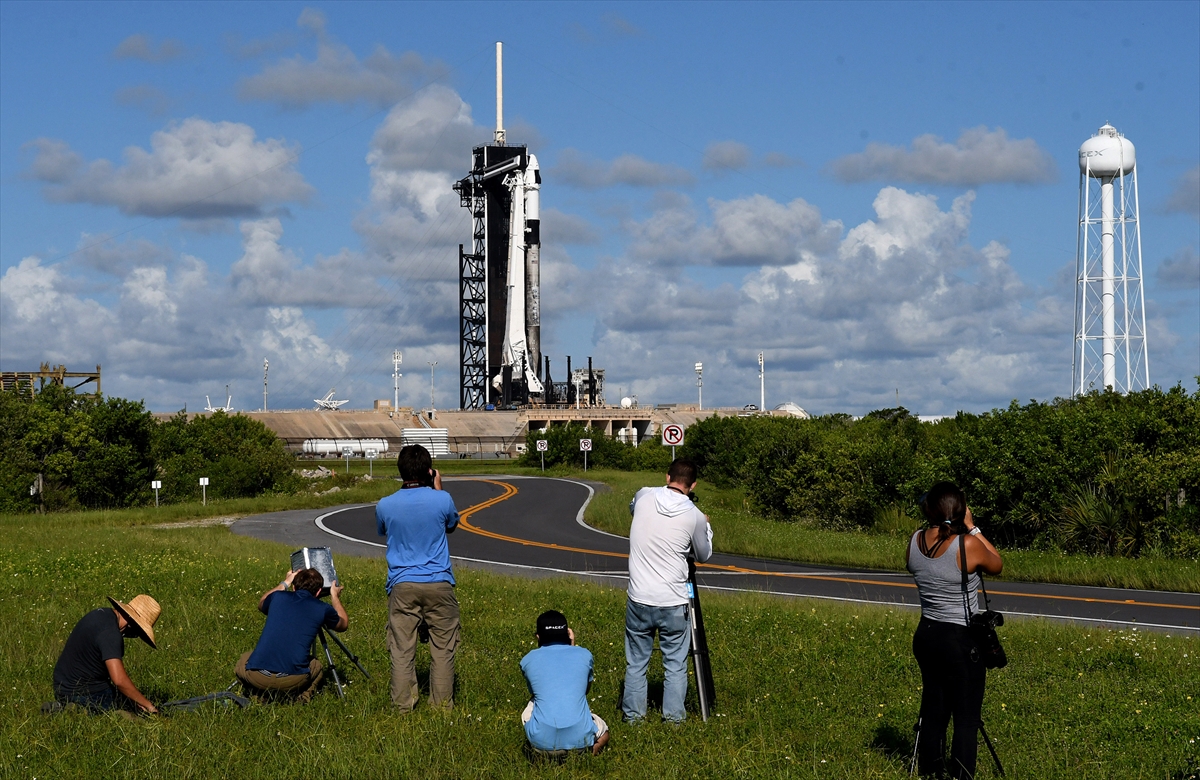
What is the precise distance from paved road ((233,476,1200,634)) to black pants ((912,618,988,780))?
33.2ft

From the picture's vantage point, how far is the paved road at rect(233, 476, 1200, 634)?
18.3 metres

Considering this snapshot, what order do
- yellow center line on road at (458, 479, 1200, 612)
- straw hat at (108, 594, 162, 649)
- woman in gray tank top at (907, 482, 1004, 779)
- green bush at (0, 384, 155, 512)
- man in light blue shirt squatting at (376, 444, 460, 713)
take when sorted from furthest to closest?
1. green bush at (0, 384, 155, 512)
2. yellow center line on road at (458, 479, 1200, 612)
3. man in light blue shirt squatting at (376, 444, 460, 713)
4. straw hat at (108, 594, 162, 649)
5. woman in gray tank top at (907, 482, 1004, 779)

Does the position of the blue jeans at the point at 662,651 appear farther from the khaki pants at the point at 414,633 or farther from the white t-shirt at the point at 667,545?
the khaki pants at the point at 414,633

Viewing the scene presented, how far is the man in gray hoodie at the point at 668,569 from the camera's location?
28.0ft

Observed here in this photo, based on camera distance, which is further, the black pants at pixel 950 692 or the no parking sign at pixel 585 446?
the no parking sign at pixel 585 446

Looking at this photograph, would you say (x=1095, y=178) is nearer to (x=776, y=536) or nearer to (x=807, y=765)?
(x=776, y=536)

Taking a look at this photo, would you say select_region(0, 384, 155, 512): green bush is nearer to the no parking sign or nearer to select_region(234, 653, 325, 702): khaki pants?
the no parking sign

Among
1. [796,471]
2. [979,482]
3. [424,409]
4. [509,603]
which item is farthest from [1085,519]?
[424,409]

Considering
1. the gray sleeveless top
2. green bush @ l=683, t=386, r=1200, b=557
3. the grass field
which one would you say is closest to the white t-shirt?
the grass field

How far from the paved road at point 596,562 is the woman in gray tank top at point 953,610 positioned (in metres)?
10.2

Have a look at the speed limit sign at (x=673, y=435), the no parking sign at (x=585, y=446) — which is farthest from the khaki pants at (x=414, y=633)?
the no parking sign at (x=585, y=446)

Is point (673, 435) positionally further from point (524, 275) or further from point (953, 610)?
point (524, 275)

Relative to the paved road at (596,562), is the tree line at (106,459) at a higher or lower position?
higher

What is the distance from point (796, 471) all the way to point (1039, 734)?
3016 centimetres
